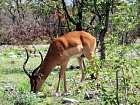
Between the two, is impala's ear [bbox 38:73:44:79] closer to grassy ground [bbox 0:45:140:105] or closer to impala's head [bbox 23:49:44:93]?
impala's head [bbox 23:49:44:93]

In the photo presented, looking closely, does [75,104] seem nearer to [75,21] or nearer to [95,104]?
[95,104]

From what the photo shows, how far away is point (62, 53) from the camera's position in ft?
34.7

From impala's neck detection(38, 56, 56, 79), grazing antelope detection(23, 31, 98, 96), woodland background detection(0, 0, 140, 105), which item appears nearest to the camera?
woodland background detection(0, 0, 140, 105)

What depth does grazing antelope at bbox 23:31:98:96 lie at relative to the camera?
994 cm

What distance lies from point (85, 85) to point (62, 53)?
18.0 ft

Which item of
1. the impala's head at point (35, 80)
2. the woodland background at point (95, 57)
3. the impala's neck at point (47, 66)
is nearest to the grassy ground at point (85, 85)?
the woodland background at point (95, 57)

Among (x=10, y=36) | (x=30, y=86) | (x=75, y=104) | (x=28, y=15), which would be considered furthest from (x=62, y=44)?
(x=28, y=15)


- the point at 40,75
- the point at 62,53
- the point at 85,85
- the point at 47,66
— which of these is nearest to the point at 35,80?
the point at 40,75

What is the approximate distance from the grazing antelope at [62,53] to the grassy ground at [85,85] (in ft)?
1.10

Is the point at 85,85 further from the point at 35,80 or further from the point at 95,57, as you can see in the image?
the point at 35,80

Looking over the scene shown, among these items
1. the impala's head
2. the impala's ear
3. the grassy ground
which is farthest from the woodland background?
the impala's ear

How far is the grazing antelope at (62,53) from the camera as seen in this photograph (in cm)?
994

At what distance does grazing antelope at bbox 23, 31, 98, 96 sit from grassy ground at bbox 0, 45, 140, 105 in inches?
13.2

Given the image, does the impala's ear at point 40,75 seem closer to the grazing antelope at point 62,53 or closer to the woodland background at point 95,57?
the grazing antelope at point 62,53
